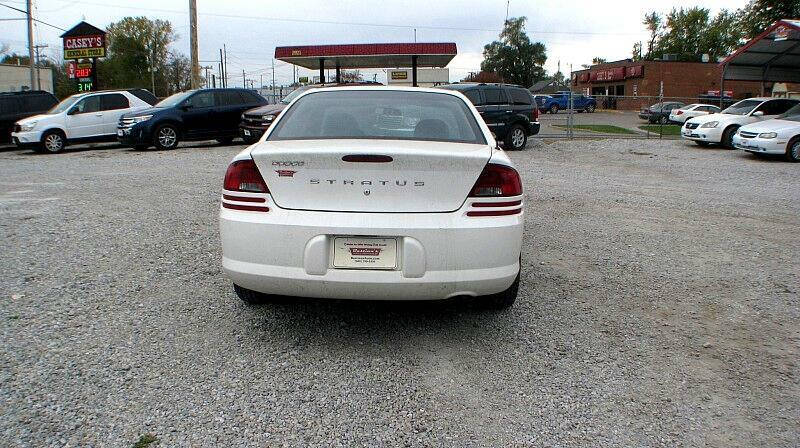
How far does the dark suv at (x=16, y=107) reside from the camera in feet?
62.9

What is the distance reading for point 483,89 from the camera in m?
17.8

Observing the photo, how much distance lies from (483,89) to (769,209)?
997 centimetres

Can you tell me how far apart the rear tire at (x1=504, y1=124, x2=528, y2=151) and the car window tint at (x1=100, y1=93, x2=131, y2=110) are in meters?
11.2

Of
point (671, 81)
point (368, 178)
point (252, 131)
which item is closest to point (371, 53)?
point (252, 131)

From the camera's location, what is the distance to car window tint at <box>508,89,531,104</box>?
18078 millimetres

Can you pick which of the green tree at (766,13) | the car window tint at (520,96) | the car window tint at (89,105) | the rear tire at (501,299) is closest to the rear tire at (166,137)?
the car window tint at (89,105)

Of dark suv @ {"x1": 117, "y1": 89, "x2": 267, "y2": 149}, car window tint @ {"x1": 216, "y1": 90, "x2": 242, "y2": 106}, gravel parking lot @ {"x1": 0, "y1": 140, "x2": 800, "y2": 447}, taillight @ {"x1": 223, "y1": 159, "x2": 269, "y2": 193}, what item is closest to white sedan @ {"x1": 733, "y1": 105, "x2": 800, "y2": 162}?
gravel parking lot @ {"x1": 0, "y1": 140, "x2": 800, "y2": 447}

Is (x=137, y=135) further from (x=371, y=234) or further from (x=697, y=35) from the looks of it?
(x=697, y=35)

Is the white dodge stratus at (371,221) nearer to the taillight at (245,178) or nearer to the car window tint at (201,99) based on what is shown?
the taillight at (245,178)

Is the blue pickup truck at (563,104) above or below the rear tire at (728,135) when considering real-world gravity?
above

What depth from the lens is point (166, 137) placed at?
17.5 metres

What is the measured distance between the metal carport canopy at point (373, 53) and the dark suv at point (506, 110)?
6.28 meters

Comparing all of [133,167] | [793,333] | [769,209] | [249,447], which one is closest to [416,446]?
[249,447]

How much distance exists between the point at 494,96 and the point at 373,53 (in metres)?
8.30
